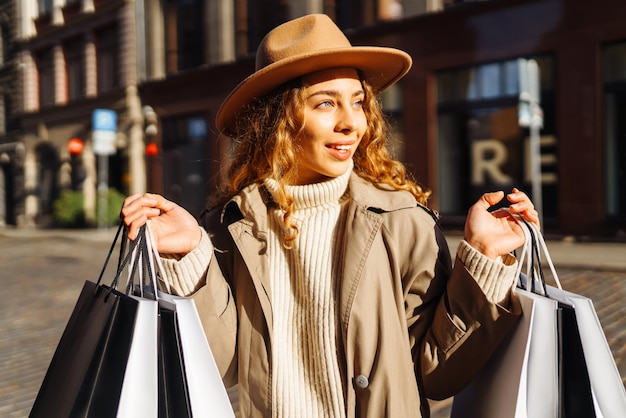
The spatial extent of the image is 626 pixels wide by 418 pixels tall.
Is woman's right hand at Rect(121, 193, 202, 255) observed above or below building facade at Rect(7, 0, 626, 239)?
below

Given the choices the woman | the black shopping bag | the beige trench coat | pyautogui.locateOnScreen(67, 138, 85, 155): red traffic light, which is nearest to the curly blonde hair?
the woman

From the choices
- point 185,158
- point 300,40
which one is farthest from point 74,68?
point 300,40

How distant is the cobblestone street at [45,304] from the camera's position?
470cm

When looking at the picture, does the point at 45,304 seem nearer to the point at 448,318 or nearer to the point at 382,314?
the point at 382,314

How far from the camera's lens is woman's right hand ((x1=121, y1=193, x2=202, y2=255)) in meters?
1.67

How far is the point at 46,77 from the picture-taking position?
1091 inches

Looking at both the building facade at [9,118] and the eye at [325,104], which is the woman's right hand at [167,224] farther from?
the building facade at [9,118]

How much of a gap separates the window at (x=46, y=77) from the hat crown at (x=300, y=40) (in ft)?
90.5

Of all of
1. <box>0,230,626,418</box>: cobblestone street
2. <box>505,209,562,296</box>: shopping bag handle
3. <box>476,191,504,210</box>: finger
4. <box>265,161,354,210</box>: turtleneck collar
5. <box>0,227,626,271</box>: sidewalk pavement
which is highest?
<box>265,161,354,210</box>: turtleneck collar

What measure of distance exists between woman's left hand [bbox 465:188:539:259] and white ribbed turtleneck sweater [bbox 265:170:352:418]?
0.40 metres

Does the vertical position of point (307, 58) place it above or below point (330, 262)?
above

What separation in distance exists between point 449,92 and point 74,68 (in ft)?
57.5

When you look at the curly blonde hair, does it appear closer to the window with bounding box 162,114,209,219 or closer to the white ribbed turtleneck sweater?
the white ribbed turtleneck sweater

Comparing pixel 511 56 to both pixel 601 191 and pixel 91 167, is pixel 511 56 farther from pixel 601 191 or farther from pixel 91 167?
pixel 91 167
